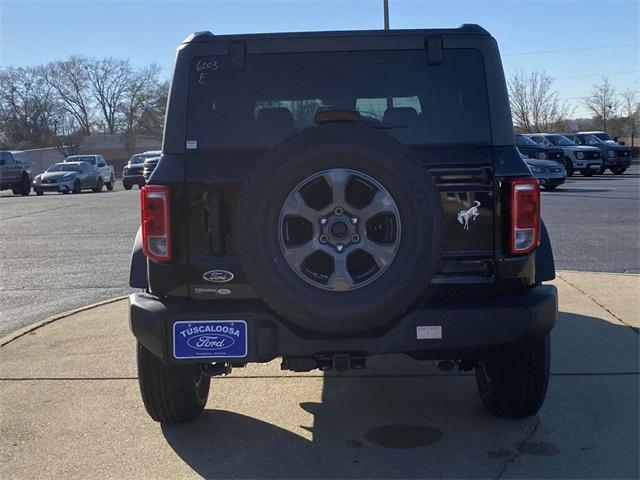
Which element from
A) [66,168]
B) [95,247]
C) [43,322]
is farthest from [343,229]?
[66,168]

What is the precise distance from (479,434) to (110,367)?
9.04 ft

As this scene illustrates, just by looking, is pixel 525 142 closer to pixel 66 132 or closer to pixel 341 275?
pixel 341 275

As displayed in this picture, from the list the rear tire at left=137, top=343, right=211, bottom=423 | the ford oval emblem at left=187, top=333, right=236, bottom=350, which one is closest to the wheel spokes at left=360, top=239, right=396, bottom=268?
the ford oval emblem at left=187, top=333, right=236, bottom=350

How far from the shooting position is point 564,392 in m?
4.75

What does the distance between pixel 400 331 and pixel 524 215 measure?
2.71ft

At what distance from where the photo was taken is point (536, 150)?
1098 inches

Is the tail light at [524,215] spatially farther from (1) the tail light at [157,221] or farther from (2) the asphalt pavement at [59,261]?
(2) the asphalt pavement at [59,261]

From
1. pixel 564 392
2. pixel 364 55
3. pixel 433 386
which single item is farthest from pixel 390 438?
pixel 364 55

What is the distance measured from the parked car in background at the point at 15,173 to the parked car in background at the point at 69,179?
0.53 m

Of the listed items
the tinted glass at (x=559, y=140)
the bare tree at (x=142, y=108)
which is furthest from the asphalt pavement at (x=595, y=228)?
the bare tree at (x=142, y=108)

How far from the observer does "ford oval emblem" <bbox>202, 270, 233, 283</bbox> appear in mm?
3605

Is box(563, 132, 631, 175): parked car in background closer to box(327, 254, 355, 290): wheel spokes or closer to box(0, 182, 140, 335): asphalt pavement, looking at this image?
box(0, 182, 140, 335): asphalt pavement

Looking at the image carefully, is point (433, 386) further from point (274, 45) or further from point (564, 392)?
point (274, 45)

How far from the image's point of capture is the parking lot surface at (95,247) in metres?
8.20
